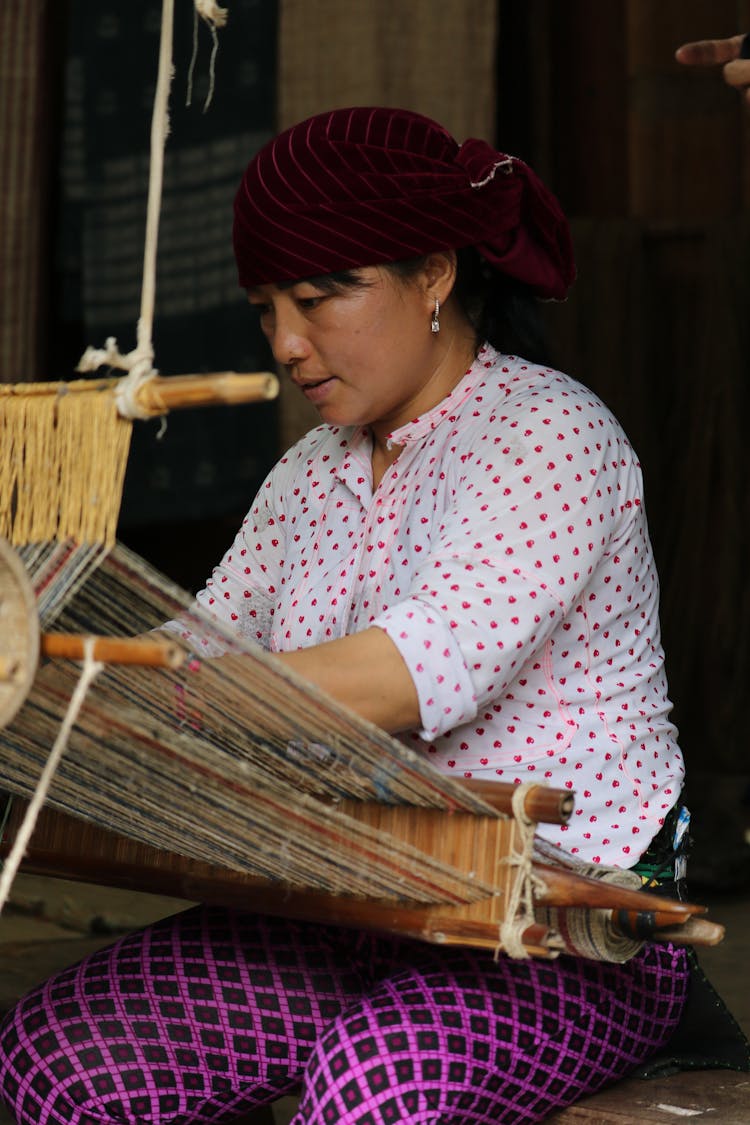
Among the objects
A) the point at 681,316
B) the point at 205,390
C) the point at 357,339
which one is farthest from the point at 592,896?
the point at 681,316

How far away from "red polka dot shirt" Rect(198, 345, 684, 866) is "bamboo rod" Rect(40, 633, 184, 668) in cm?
41

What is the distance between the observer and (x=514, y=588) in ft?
5.81

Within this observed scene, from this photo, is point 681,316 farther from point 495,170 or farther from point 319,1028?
point 319,1028

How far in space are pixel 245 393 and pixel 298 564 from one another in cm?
92

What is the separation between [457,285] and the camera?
84.4 inches

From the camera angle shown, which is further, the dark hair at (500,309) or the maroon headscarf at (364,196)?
the dark hair at (500,309)

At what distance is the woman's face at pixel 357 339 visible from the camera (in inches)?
79.0

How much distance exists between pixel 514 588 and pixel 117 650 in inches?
21.9

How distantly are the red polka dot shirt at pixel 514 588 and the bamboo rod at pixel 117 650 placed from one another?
41 cm

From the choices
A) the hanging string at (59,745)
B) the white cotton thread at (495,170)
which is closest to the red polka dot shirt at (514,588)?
the white cotton thread at (495,170)

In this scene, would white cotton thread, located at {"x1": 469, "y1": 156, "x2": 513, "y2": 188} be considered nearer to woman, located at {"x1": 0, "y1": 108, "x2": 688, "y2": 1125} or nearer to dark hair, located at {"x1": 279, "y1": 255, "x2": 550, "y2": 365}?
woman, located at {"x1": 0, "y1": 108, "x2": 688, "y2": 1125}

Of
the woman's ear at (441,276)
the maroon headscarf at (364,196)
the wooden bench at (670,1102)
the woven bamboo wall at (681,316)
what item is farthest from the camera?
the woven bamboo wall at (681,316)

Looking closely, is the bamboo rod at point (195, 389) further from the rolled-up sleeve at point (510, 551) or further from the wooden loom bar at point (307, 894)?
the wooden loom bar at point (307, 894)

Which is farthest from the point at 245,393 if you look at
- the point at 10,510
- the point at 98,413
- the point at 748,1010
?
the point at 748,1010
